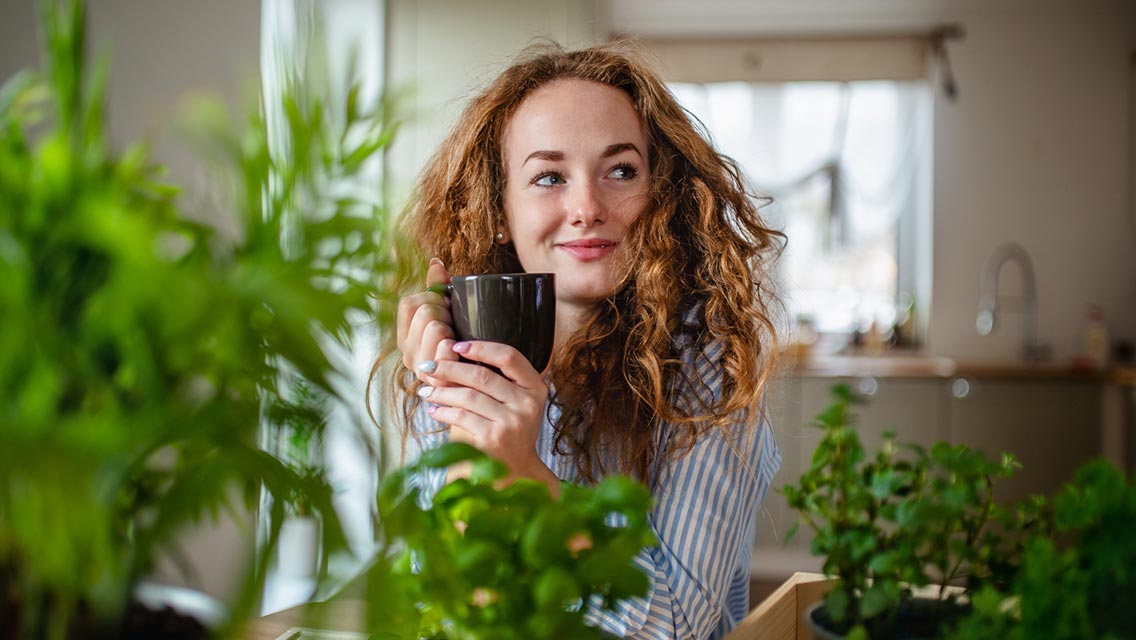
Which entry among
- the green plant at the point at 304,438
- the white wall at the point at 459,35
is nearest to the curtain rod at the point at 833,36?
the white wall at the point at 459,35

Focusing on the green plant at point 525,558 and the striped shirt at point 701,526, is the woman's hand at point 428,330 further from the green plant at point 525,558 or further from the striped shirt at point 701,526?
the green plant at point 525,558

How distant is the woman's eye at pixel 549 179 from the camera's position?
116 cm

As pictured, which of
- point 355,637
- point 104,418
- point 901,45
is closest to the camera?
point 104,418

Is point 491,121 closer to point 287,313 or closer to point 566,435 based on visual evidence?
point 566,435

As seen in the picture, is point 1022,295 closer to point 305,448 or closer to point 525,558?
point 525,558

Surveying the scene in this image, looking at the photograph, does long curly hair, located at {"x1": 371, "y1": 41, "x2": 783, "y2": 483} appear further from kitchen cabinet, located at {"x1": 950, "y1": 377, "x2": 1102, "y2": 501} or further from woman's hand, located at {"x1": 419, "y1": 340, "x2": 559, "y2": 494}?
kitchen cabinet, located at {"x1": 950, "y1": 377, "x2": 1102, "y2": 501}

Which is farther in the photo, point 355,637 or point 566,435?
point 566,435

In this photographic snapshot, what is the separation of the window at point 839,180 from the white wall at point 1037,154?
0.91 feet

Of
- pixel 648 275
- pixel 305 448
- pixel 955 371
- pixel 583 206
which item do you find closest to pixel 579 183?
pixel 583 206

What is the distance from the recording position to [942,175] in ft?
15.6

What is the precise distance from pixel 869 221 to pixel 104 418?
5.12m

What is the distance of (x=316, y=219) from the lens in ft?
0.91

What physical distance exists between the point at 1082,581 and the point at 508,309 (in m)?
0.50

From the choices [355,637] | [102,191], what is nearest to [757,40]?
[355,637]
